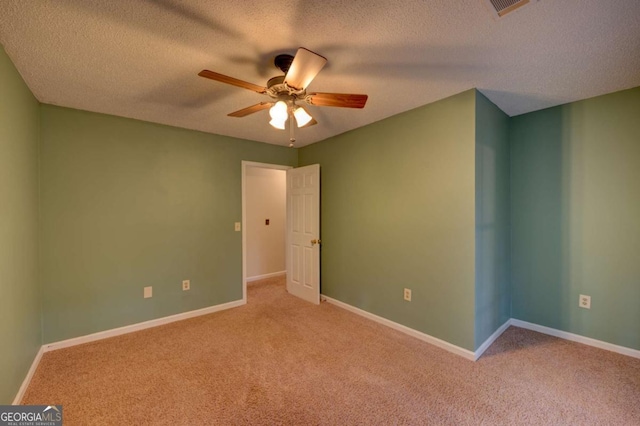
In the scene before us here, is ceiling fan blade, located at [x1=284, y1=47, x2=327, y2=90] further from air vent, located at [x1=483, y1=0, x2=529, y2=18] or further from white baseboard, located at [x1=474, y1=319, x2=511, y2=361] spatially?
white baseboard, located at [x1=474, y1=319, x2=511, y2=361]

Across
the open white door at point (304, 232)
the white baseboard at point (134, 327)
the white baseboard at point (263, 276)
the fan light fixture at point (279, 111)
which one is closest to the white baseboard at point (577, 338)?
the open white door at point (304, 232)

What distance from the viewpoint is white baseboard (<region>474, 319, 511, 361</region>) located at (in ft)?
8.03

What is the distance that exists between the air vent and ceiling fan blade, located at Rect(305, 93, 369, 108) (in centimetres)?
76

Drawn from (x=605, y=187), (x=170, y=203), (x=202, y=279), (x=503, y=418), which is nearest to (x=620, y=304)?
(x=605, y=187)

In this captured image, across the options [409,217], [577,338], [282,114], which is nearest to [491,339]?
[577,338]

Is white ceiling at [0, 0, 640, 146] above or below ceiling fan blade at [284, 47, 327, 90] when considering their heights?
above

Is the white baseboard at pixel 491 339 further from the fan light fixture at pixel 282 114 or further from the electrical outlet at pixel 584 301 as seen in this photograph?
the fan light fixture at pixel 282 114

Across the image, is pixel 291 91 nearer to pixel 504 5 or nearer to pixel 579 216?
pixel 504 5

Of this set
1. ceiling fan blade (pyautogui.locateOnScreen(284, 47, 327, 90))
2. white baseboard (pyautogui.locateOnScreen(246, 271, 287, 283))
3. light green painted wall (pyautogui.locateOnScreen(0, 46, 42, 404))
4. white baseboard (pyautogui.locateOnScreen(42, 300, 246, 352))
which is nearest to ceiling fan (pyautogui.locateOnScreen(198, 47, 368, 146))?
ceiling fan blade (pyautogui.locateOnScreen(284, 47, 327, 90))

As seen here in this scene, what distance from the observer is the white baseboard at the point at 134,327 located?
264 cm

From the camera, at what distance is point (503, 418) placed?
1736mm

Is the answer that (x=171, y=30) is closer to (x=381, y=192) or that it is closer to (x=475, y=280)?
(x=381, y=192)

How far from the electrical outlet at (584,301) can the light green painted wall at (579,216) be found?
0.09 ft

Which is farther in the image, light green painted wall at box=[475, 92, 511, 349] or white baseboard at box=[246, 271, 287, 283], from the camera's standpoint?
white baseboard at box=[246, 271, 287, 283]
